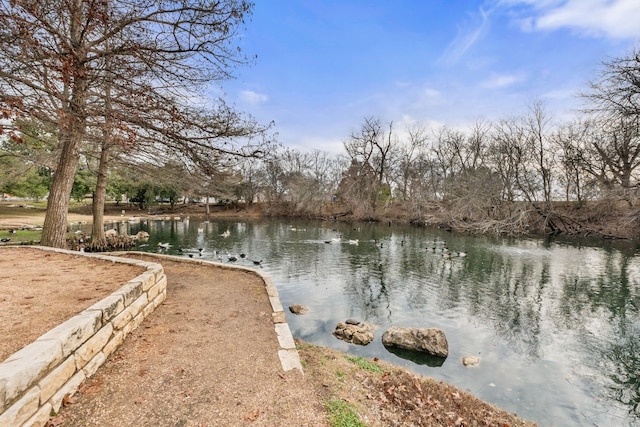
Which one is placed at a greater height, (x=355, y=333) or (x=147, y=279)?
(x=147, y=279)

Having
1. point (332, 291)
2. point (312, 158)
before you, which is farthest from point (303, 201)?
point (332, 291)

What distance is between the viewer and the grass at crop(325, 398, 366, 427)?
314 cm

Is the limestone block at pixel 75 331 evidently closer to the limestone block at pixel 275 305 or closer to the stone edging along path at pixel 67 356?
the stone edging along path at pixel 67 356

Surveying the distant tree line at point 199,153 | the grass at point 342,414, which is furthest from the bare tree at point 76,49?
the grass at point 342,414

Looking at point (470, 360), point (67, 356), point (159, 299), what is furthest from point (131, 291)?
point (470, 360)

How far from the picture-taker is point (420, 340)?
6.41 meters

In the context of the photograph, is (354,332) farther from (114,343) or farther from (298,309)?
(114,343)

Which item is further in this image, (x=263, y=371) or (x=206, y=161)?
(x=206, y=161)

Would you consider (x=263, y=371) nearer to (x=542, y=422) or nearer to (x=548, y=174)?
(x=542, y=422)

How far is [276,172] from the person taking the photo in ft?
160

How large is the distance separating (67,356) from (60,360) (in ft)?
0.39

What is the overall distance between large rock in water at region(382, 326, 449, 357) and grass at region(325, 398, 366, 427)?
3183 millimetres

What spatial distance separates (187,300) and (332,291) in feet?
17.4

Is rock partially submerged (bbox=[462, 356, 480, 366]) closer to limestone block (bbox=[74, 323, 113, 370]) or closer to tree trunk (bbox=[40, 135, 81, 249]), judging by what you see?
limestone block (bbox=[74, 323, 113, 370])
